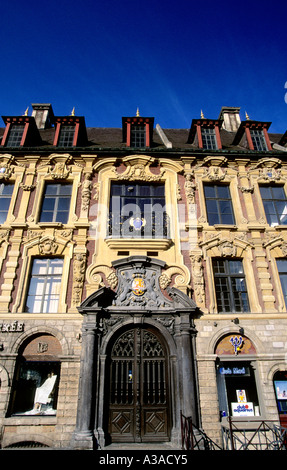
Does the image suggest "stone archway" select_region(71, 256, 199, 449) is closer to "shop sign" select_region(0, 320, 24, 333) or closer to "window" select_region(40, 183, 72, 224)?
"shop sign" select_region(0, 320, 24, 333)

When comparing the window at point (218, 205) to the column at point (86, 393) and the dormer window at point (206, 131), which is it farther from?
the column at point (86, 393)

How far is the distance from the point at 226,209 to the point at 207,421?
8.48m

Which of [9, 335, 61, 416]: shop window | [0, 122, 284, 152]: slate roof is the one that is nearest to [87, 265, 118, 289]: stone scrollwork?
[9, 335, 61, 416]: shop window

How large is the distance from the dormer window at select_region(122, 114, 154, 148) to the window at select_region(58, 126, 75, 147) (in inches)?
110

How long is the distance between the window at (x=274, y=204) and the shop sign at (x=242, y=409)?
7.42 metres

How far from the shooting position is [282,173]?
1423 cm

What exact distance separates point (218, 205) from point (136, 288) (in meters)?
5.58

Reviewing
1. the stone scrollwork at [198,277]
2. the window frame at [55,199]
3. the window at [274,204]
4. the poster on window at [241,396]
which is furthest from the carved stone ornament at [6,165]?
the poster on window at [241,396]

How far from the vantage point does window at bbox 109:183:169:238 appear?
12484 millimetres

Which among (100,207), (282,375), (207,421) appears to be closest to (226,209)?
(100,207)

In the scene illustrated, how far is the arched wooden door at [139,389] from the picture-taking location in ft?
31.7

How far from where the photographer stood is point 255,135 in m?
15.7
